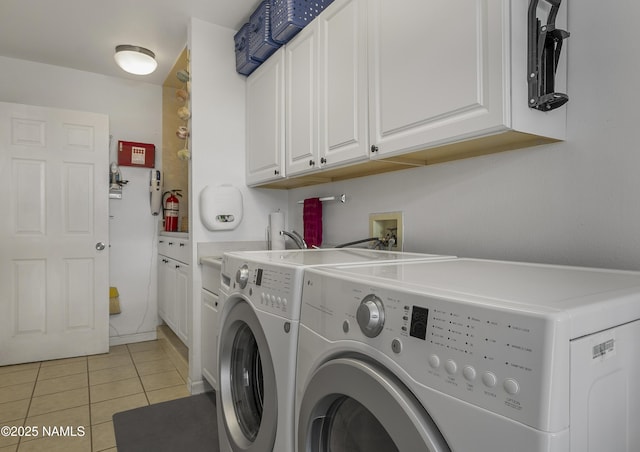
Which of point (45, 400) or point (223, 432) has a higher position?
point (223, 432)

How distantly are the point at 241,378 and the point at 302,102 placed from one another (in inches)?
54.1

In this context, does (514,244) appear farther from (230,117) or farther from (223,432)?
(230,117)

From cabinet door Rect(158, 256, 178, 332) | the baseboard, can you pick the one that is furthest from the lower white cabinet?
the baseboard

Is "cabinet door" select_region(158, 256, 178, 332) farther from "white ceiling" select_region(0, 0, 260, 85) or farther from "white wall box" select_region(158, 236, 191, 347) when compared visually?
"white ceiling" select_region(0, 0, 260, 85)

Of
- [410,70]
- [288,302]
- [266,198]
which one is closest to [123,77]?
[266,198]

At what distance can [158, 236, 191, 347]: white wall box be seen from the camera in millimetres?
2670

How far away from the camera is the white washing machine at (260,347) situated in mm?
1045

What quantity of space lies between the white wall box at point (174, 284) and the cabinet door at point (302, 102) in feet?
3.43

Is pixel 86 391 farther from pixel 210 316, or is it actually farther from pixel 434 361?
pixel 434 361

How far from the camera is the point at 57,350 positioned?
3.00 metres

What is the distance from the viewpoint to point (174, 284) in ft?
9.72

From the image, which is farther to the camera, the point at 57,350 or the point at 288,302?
the point at 57,350

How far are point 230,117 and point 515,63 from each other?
6.35 ft

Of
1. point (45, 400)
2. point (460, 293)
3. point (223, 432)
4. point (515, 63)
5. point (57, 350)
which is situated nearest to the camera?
point (460, 293)
